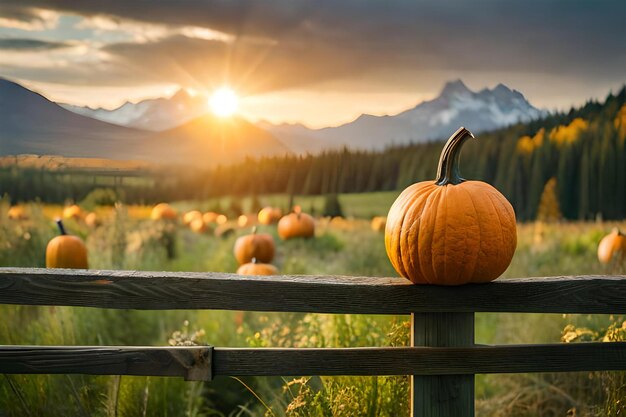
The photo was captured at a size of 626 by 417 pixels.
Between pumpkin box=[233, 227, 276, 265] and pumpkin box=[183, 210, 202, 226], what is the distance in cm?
220

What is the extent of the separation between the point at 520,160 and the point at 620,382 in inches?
232

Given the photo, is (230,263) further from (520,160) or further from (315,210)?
(520,160)

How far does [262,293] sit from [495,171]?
265 inches

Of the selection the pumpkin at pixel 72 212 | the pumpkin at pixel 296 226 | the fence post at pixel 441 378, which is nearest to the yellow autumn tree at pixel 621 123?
the pumpkin at pixel 296 226

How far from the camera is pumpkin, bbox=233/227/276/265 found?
6.90m

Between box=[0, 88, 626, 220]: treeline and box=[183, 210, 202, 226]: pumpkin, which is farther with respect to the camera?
box=[183, 210, 202, 226]: pumpkin

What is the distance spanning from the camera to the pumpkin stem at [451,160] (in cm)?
262

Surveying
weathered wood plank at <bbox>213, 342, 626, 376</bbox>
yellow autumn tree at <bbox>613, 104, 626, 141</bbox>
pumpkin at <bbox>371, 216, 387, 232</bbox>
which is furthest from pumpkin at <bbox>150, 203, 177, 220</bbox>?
weathered wood plank at <bbox>213, 342, 626, 376</bbox>

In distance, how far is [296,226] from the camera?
8.59 metres

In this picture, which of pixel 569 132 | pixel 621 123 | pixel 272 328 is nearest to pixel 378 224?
pixel 569 132

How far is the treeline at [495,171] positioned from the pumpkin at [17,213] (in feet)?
0.88

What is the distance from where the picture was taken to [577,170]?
8734 mm

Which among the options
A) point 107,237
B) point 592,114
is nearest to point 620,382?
point 107,237

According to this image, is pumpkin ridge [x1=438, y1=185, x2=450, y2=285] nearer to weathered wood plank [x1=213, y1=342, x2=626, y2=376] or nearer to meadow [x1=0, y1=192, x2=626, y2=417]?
weathered wood plank [x1=213, y1=342, x2=626, y2=376]
